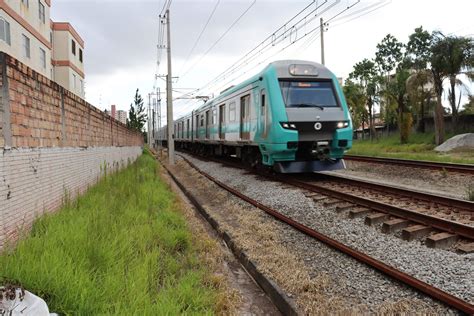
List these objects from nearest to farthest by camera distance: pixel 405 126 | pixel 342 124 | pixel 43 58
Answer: pixel 342 124 < pixel 43 58 < pixel 405 126

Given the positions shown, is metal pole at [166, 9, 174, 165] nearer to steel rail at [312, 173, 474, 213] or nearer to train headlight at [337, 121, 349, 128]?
train headlight at [337, 121, 349, 128]

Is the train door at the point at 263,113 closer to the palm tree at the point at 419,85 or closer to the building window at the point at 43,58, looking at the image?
the palm tree at the point at 419,85

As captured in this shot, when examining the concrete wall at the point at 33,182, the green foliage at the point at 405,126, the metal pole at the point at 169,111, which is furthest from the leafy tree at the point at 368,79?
the concrete wall at the point at 33,182

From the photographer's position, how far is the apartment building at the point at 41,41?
24625 millimetres

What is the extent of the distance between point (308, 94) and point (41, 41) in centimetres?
2757

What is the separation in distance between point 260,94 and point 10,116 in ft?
25.4

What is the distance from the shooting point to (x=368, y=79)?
47062 millimetres

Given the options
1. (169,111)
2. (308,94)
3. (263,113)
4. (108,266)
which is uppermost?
(169,111)

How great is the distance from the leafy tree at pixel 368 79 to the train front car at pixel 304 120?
34.0 metres

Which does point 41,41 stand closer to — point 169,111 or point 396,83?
point 169,111

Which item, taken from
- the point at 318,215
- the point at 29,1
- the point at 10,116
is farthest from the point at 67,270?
the point at 29,1

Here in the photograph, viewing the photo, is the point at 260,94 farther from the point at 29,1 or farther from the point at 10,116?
the point at 29,1

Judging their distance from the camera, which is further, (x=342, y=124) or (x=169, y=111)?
(x=169, y=111)

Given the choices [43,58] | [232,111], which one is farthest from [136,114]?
[232,111]
